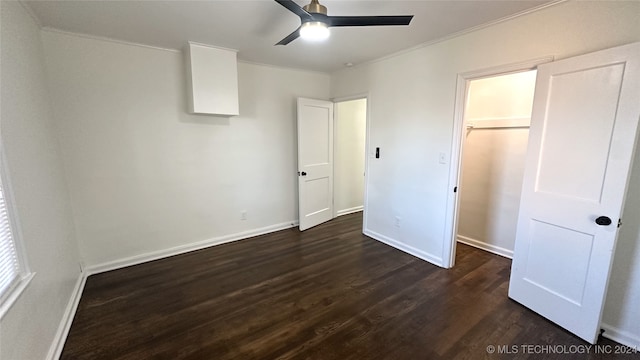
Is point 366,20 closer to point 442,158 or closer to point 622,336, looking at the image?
point 442,158

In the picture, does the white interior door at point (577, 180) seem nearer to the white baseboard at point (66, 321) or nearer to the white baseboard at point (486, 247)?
the white baseboard at point (486, 247)

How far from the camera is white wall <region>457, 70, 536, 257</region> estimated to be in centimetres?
313

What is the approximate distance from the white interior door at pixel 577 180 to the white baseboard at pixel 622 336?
0.20 meters

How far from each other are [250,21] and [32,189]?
205cm

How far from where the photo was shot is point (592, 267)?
1934 mm

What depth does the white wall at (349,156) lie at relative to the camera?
4.89 metres

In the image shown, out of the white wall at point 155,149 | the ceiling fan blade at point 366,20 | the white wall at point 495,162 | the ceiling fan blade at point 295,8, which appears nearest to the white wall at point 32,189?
the white wall at point 155,149

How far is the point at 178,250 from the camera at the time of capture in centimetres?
347

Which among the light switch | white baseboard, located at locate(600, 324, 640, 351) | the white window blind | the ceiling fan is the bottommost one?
white baseboard, located at locate(600, 324, 640, 351)

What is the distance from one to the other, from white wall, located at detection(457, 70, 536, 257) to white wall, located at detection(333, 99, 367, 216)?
73.1 inches

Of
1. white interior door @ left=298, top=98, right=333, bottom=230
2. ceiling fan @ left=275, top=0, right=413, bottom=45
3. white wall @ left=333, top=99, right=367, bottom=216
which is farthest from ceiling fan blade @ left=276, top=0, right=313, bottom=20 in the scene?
white wall @ left=333, top=99, right=367, bottom=216

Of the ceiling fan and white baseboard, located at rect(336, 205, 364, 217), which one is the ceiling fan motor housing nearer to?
the ceiling fan

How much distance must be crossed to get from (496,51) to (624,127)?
1.17m

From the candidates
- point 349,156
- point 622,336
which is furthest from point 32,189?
point 622,336
